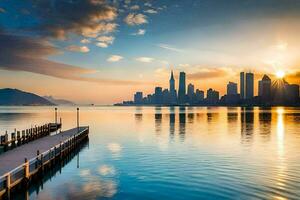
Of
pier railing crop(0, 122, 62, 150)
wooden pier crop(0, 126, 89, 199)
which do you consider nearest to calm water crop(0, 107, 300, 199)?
wooden pier crop(0, 126, 89, 199)

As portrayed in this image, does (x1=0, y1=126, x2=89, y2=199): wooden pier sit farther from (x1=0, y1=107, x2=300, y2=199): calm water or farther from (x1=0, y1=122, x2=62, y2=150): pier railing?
(x1=0, y1=122, x2=62, y2=150): pier railing

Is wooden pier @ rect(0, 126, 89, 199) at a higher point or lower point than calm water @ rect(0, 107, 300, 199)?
higher

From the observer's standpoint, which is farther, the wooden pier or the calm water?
the calm water

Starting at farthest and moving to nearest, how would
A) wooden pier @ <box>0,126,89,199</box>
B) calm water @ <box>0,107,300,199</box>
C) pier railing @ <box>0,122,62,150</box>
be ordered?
pier railing @ <box>0,122,62,150</box> → calm water @ <box>0,107,300,199</box> → wooden pier @ <box>0,126,89,199</box>

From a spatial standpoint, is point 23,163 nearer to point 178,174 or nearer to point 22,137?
point 178,174

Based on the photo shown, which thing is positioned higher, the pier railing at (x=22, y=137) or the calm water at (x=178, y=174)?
Result: the pier railing at (x=22, y=137)

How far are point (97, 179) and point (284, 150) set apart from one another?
32977mm

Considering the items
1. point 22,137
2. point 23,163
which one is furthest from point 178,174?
point 22,137

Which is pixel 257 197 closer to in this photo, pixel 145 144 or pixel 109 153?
pixel 109 153

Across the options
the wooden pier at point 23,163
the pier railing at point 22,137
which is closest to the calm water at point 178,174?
the wooden pier at point 23,163

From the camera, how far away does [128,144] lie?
56.4 m

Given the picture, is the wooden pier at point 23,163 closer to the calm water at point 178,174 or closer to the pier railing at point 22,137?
the calm water at point 178,174

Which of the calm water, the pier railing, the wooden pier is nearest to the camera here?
the wooden pier

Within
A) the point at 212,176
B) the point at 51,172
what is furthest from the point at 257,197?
the point at 51,172
